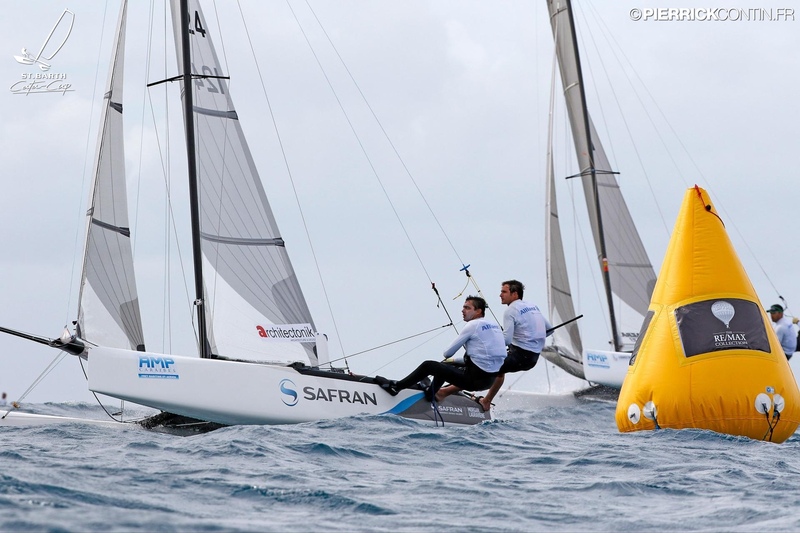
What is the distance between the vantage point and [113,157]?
35.0ft

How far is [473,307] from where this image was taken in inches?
389

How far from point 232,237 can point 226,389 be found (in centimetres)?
226

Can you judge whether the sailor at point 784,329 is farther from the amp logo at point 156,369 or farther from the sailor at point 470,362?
the amp logo at point 156,369

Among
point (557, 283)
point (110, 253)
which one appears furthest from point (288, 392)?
point (557, 283)

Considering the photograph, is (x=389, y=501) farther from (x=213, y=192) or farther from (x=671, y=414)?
(x=213, y=192)

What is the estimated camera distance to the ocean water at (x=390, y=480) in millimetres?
5109

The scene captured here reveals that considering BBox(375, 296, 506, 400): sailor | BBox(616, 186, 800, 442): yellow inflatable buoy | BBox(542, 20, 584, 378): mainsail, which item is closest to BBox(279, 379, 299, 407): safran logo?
BBox(375, 296, 506, 400): sailor

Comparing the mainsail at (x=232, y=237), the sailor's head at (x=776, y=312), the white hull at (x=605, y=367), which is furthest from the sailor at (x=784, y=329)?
the mainsail at (x=232, y=237)

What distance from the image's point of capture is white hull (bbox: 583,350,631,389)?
17.6m

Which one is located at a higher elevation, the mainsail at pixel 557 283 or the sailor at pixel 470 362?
the mainsail at pixel 557 283

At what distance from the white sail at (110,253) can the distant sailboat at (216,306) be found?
0.01 m

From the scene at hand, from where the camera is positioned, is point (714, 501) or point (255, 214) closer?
point (714, 501)

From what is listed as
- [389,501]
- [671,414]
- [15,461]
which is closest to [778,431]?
[671,414]

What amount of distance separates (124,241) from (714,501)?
667cm
